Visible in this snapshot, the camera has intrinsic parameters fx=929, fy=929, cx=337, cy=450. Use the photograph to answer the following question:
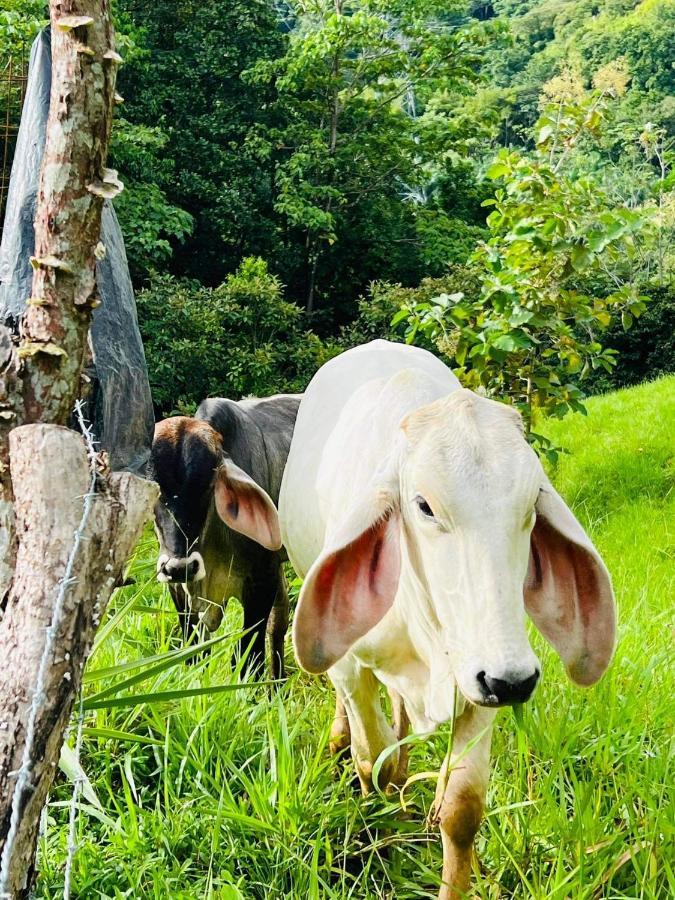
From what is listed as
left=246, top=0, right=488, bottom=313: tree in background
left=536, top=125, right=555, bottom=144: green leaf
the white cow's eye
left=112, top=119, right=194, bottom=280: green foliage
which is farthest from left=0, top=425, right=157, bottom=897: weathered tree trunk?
left=246, top=0, right=488, bottom=313: tree in background

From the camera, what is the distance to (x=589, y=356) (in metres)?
5.64

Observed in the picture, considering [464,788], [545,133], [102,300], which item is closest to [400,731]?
[464,788]

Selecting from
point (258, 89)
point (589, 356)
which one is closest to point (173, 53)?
point (258, 89)

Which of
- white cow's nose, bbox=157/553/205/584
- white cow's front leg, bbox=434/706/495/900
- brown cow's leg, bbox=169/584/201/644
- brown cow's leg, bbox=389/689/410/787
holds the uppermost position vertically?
white cow's front leg, bbox=434/706/495/900

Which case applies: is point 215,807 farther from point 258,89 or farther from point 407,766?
point 258,89

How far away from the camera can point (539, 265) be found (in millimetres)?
4883

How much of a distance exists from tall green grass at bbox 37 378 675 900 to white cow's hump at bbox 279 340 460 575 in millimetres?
518

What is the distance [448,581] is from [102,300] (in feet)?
3.67

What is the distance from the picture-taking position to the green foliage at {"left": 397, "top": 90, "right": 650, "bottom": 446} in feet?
15.2

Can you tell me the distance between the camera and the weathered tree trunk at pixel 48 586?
4.45 feet

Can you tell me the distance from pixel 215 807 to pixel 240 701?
57 centimetres

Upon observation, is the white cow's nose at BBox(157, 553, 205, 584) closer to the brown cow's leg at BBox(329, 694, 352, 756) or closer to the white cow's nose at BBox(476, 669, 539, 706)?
the brown cow's leg at BBox(329, 694, 352, 756)

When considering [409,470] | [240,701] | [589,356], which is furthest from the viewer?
[589,356]

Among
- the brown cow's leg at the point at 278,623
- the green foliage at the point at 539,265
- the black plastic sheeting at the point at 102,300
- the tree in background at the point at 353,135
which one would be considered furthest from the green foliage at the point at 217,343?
the black plastic sheeting at the point at 102,300
